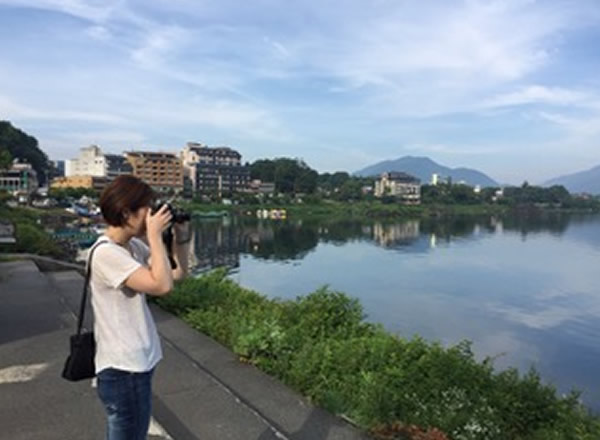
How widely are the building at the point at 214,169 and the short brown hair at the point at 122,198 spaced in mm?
85856

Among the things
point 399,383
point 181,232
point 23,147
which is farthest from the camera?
point 23,147

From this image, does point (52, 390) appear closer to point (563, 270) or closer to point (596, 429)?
point (596, 429)

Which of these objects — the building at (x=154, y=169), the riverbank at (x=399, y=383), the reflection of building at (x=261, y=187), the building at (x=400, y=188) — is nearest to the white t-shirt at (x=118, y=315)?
the riverbank at (x=399, y=383)

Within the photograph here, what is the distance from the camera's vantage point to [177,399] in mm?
3326

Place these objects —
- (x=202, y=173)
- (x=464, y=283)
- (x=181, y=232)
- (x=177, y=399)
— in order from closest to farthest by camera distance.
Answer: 1. (x=181, y=232)
2. (x=177, y=399)
3. (x=464, y=283)
4. (x=202, y=173)

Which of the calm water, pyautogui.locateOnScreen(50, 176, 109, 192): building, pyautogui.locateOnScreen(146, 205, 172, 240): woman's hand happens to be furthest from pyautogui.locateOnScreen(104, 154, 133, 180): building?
pyautogui.locateOnScreen(146, 205, 172, 240): woman's hand

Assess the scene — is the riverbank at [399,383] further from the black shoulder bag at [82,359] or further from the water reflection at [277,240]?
the water reflection at [277,240]

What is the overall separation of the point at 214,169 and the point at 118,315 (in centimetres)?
9406

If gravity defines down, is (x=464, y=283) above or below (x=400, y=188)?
below

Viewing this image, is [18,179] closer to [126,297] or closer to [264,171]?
[264,171]

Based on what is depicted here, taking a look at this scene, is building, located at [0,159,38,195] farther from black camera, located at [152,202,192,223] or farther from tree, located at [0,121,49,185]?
black camera, located at [152,202,192,223]

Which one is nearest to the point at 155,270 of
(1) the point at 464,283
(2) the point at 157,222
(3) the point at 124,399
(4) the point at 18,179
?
(2) the point at 157,222

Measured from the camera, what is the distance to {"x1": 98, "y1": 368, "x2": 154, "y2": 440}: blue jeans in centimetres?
180

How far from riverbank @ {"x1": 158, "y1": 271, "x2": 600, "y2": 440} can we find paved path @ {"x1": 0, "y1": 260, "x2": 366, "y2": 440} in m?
0.15
